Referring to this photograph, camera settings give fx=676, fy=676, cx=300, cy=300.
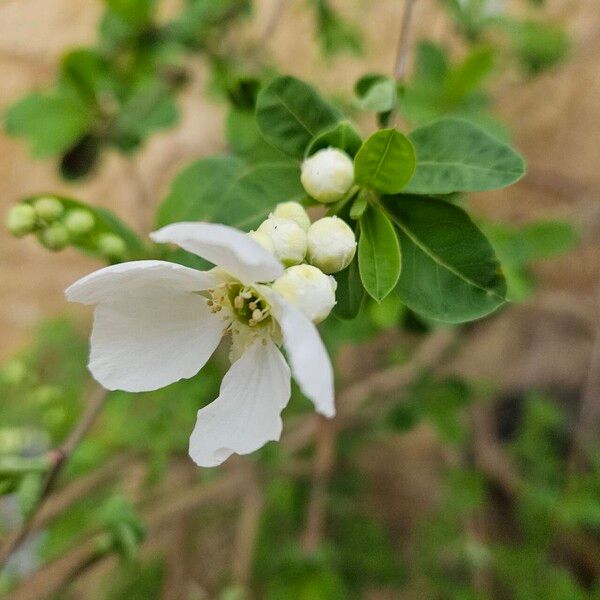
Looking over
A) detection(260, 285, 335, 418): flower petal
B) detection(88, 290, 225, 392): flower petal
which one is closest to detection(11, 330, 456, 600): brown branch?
detection(88, 290, 225, 392): flower petal

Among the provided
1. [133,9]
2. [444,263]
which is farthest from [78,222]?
[133,9]

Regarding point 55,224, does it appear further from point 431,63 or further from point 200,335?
point 431,63

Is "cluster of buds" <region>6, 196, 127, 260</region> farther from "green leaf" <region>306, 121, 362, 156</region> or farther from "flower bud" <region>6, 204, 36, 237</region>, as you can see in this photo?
"green leaf" <region>306, 121, 362, 156</region>

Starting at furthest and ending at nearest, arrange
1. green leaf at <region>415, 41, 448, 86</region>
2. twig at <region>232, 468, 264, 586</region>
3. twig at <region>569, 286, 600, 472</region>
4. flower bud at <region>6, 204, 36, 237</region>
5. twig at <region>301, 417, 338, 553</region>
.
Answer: twig at <region>569, 286, 600, 472</region>
twig at <region>232, 468, 264, 586</region>
twig at <region>301, 417, 338, 553</region>
green leaf at <region>415, 41, 448, 86</region>
flower bud at <region>6, 204, 36, 237</region>

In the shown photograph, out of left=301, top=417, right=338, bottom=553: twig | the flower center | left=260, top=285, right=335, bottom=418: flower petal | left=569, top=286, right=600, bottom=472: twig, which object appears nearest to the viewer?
Result: left=260, top=285, right=335, bottom=418: flower petal

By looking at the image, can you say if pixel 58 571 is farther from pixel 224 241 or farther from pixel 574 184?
pixel 574 184

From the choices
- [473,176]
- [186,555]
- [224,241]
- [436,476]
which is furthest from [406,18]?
[436,476]

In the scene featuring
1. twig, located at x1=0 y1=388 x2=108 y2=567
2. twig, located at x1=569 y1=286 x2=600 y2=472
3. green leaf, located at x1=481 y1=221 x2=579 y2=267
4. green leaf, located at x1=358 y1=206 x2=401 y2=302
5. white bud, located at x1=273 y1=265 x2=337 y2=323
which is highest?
white bud, located at x1=273 y1=265 x2=337 y2=323
